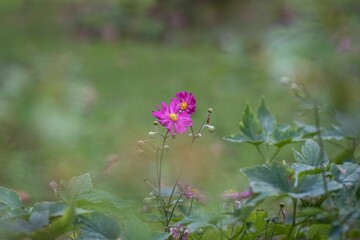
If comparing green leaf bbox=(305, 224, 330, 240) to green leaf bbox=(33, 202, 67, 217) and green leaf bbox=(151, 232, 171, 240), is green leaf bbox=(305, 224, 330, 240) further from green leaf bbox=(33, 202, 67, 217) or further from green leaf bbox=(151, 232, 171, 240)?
green leaf bbox=(33, 202, 67, 217)

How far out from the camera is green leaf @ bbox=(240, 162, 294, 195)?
34.8 inches

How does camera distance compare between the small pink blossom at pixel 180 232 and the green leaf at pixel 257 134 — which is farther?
the green leaf at pixel 257 134

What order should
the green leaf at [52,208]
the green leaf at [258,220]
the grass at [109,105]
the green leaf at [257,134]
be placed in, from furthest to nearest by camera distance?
the green leaf at [257,134] < the green leaf at [258,220] < the green leaf at [52,208] < the grass at [109,105]

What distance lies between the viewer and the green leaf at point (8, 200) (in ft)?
3.13

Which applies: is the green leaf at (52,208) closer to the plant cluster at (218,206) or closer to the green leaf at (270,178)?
the plant cluster at (218,206)

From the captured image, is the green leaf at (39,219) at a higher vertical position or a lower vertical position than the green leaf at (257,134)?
lower

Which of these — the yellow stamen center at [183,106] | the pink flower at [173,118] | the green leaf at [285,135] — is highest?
the green leaf at [285,135]

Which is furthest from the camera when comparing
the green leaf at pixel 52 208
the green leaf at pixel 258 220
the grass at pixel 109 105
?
the green leaf at pixel 258 220

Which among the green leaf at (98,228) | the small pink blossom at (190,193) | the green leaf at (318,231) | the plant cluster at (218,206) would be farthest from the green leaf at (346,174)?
the green leaf at (98,228)

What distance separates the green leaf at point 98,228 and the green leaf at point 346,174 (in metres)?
0.33

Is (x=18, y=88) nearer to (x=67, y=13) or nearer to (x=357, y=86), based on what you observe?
(x=357, y=86)

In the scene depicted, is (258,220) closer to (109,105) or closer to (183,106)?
(183,106)

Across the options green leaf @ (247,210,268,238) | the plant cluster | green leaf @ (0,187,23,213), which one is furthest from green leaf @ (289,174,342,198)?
green leaf @ (0,187,23,213)

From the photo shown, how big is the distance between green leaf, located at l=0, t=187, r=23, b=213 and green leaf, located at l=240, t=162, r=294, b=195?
1.12 feet
